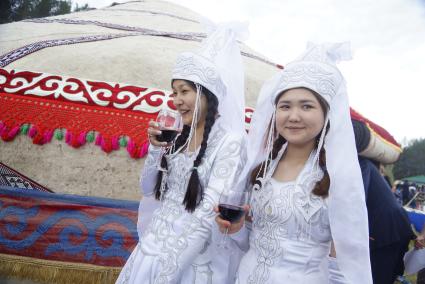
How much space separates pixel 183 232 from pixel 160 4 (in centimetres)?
607

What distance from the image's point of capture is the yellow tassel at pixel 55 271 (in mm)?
2486

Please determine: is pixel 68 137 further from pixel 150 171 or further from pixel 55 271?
pixel 150 171

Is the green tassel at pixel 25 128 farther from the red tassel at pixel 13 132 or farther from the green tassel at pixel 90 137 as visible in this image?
the green tassel at pixel 90 137

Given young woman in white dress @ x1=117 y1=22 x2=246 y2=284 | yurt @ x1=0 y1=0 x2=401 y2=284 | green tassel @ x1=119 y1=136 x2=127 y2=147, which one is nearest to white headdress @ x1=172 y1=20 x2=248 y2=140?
young woman in white dress @ x1=117 y1=22 x2=246 y2=284

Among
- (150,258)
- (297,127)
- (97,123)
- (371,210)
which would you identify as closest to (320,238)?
(297,127)

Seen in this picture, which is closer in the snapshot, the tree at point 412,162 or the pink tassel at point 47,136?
the pink tassel at point 47,136

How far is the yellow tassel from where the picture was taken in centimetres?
249

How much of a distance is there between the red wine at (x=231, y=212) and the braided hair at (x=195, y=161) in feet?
0.88

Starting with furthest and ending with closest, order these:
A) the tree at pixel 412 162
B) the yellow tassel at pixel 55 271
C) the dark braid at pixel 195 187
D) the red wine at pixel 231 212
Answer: the tree at pixel 412 162
the yellow tassel at pixel 55 271
the dark braid at pixel 195 187
the red wine at pixel 231 212

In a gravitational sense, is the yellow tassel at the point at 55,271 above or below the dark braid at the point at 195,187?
below

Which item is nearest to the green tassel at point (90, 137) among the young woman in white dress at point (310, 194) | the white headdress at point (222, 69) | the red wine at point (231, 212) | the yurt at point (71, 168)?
the yurt at point (71, 168)

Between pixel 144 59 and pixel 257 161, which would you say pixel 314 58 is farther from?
pixel 144 59

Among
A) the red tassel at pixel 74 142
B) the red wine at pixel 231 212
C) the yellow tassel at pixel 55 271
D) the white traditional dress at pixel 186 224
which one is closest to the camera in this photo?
the red wine at pixel 231 212

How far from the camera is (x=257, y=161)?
1.60 metres
